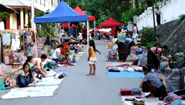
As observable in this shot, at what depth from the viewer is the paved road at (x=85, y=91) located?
7.59 meters

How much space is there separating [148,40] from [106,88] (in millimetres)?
12345

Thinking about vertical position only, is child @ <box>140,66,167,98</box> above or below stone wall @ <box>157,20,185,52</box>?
below

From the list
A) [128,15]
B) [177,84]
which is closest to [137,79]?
[177,84]

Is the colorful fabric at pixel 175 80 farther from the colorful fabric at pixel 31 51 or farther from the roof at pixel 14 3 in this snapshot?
the roof at pixel 14 3

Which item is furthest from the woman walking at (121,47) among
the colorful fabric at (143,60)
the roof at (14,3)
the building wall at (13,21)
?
the building wall at (13,21)

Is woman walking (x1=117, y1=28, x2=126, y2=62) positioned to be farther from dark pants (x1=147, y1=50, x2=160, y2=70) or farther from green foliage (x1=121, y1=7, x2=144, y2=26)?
green foliage (x1=121, y1=7, x2=144, y2=26)

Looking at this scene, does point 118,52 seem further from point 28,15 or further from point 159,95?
point 28,15

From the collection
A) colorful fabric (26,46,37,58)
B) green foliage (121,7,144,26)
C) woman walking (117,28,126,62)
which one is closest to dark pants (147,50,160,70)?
woman walking (117,28,126,62)

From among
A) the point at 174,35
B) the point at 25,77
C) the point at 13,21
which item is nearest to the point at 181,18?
the point at 174,35

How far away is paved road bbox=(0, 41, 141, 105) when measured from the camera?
7.59 metres

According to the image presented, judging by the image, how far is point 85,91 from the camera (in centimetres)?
882

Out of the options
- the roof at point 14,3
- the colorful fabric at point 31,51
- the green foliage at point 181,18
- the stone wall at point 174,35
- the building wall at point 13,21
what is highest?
the roof at point 14,3

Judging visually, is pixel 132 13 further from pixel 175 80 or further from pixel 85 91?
pixel 175 80

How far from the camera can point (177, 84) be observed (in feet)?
26.5
